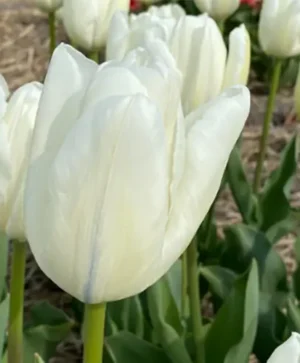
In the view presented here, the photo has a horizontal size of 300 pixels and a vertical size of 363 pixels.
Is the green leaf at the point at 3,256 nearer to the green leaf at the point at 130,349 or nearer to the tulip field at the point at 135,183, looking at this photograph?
the tulip field at the point at 135,183

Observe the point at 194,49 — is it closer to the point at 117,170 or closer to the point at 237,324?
the point at 237,324

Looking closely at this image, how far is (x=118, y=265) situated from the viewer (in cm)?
40

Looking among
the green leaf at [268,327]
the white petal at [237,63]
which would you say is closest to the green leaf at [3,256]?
the white petal at [237,63]

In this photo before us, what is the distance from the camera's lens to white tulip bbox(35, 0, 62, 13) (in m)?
1.01

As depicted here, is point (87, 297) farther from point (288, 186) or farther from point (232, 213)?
point (232, 213)

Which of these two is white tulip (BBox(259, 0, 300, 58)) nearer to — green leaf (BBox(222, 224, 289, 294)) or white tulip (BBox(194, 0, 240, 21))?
white tulip (BBox(194, 0, 240, 21))

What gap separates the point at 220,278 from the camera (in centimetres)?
96

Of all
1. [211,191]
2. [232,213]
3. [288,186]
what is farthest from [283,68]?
[211,191]

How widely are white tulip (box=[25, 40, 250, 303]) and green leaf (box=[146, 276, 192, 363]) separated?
36cm

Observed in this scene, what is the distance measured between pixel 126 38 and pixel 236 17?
144 cm

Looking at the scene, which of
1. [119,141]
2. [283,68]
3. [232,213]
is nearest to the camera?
[119,141]

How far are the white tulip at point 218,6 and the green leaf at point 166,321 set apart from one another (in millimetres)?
385

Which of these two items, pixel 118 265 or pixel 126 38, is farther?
pixel 126 38

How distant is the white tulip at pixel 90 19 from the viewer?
0.91m
